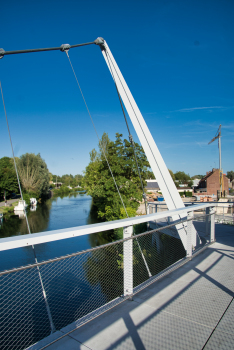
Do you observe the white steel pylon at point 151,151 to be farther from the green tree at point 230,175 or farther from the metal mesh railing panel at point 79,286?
the green tree at point 230,175

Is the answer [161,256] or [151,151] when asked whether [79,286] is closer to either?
[161,256]

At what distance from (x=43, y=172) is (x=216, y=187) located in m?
39.0

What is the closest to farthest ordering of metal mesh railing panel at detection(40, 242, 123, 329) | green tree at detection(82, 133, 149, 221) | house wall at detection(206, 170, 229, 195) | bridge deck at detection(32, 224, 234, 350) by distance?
bridge deck at detection(32, 224, 234, 350)
metal mesh railing panel at detection(40, 242, 123, 329)
green tree at detection(82, 133, 149, 221)
house wall at detection(206, 170, 229, 195)

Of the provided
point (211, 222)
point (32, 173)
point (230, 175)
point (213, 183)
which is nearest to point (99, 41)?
point (211, 222)

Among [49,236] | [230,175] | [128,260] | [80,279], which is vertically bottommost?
[230,175]

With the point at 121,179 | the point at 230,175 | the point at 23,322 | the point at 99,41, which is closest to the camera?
the point at 23,322

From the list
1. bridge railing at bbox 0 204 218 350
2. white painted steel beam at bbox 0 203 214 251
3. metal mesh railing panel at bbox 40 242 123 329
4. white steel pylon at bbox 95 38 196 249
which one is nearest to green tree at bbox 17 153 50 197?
metal mesh railing panel at bbox 40 242 123 329

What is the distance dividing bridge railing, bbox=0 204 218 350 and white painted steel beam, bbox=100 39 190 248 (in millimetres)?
611

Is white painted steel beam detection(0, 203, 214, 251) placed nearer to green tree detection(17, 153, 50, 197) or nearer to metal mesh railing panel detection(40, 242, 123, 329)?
metal mesh railing panel detection(40, 242, 123, 329)

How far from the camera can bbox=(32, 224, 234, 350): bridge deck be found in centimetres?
201

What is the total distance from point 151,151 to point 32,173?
139 ft

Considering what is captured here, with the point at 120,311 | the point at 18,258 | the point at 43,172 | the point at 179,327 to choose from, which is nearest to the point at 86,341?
the point at 120,311

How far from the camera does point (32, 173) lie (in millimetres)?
45094

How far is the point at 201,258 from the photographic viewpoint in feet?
14.1
